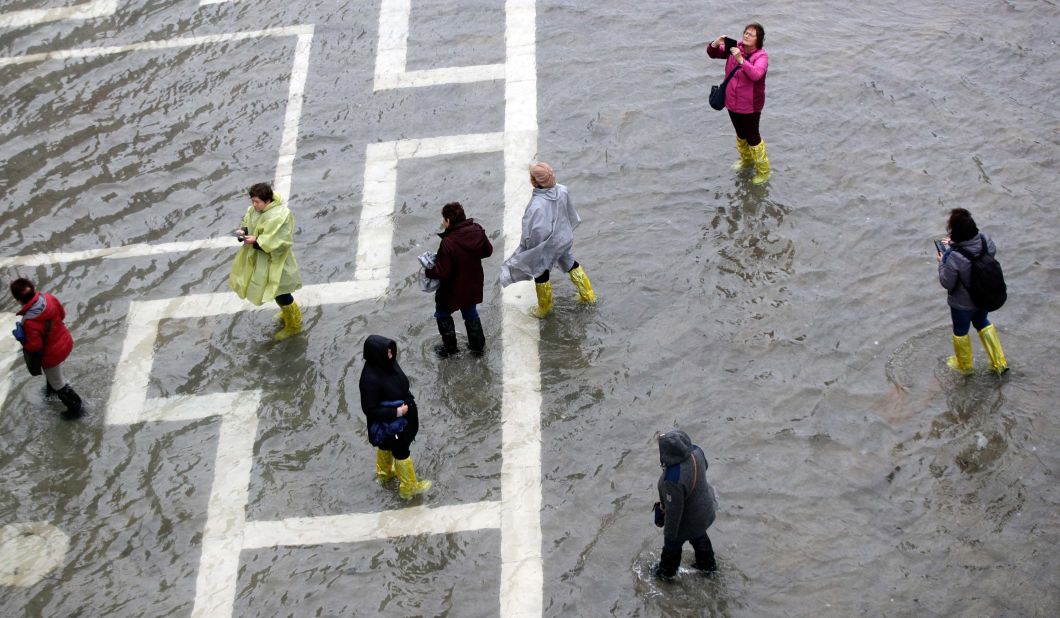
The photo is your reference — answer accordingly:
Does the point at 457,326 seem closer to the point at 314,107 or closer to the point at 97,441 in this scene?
the point at 97,441

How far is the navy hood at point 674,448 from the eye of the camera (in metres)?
6.86

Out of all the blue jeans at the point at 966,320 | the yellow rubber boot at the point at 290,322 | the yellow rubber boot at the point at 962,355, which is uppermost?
the blue jeans at the point at 966,320

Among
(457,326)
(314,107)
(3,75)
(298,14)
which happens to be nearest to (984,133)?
(457,326)

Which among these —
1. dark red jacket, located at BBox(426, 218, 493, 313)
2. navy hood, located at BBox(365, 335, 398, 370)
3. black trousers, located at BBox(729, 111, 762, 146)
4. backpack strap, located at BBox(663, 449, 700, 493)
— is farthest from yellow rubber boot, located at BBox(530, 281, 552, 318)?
backpack strap, located at BBox(663, 449, 700, 493)

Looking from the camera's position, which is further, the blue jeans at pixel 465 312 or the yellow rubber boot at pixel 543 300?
the yellow rubber boot at pixel 543 300

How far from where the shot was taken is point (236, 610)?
8094mm

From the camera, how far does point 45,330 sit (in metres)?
9.18

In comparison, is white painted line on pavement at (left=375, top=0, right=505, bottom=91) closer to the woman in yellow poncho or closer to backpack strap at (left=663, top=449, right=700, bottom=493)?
the woman in yellow poncho

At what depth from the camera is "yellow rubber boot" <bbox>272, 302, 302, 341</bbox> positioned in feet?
33.2

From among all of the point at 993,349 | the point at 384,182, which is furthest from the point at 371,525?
the point at 993,349

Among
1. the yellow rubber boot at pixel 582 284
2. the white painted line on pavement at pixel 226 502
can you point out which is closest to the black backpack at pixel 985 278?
the yellow rubber boot at pixel 582 284

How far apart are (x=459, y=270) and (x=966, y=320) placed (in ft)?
13.1

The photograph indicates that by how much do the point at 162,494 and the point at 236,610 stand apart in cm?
138

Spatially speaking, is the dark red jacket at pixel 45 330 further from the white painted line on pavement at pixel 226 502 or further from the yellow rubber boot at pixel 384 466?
the yellow rubber boot at pixel 384 466
